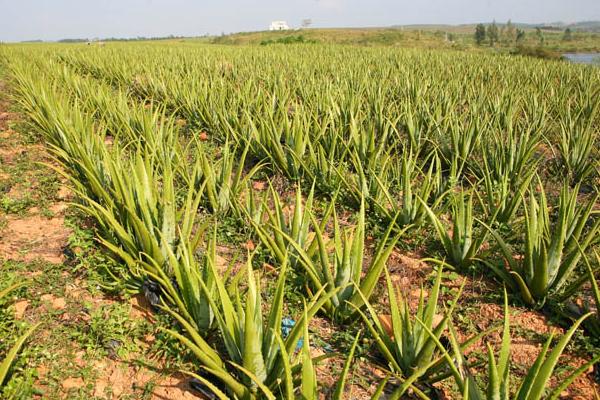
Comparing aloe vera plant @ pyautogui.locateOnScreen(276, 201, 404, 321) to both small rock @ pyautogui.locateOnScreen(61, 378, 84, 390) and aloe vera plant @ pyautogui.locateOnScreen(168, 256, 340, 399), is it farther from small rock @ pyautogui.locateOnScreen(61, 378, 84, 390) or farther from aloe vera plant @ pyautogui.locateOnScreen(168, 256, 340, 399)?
small rock @ pyautogui.locateOnScreen(61, 378, 84, 390)

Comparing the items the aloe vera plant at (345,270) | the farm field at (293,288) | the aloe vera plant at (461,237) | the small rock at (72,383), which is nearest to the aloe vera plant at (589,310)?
the farm field at (293,288)

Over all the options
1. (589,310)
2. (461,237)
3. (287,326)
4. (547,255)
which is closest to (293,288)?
(287,326)

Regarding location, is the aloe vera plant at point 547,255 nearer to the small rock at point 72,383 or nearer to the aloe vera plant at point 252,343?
the aloe vera plant at point 252,343

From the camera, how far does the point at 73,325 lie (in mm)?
1814

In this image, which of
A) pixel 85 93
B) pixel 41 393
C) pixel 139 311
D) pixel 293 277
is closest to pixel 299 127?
pixel 293 277

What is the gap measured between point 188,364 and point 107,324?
0.47 metres

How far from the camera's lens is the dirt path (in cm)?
155

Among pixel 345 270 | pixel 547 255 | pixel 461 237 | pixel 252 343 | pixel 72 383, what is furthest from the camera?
pixel 461 237

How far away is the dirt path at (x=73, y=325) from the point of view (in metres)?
1.55

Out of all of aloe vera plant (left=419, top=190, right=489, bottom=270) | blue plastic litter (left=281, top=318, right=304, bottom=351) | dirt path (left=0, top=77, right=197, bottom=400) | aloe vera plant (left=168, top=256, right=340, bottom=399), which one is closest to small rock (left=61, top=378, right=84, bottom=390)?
dirt path (left=0, top=77, right=197, bottom=400)

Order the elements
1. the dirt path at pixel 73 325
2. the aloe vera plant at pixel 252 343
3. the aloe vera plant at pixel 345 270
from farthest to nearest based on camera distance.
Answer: the aloe vera plant at pixel 345 270, the dirt path at pixel 73 325, the aloe vera plant at pixel 252 343

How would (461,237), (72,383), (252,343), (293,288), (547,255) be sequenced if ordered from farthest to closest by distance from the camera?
1. (461,237)
2. (293,288)
3. (547,255)
4. (72,383)
5. (252,343)

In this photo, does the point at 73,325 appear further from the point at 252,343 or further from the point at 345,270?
the point at 345,270

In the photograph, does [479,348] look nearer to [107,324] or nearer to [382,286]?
[382,286]
